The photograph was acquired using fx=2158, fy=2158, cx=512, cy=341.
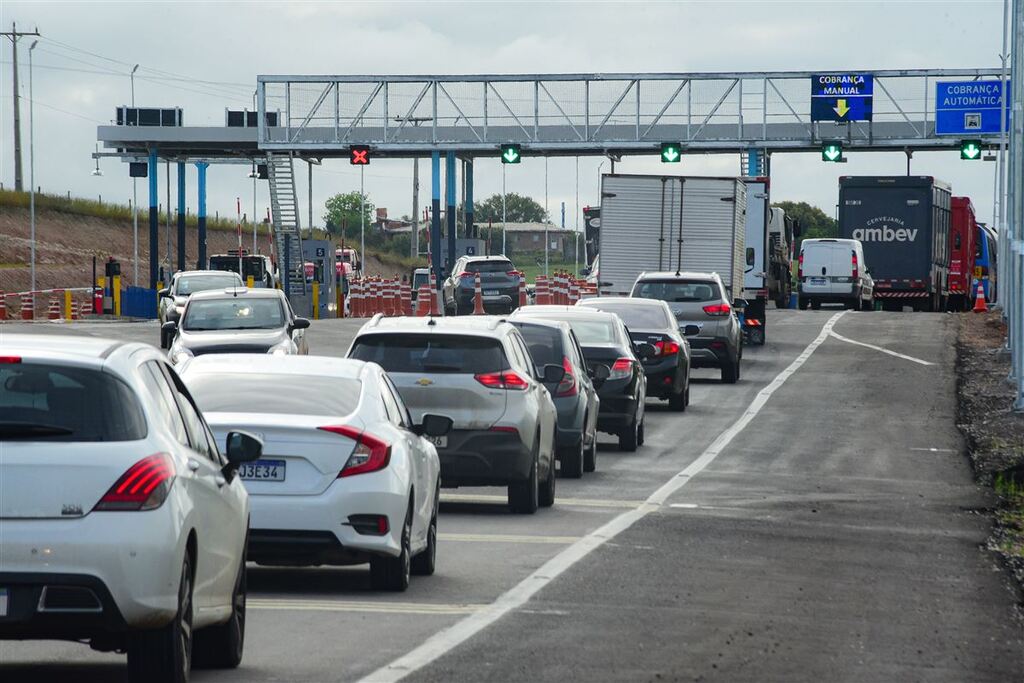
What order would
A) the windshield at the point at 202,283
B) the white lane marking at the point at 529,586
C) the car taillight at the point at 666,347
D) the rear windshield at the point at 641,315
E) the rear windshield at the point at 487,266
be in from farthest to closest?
the rear windshield at the point at 487,266
the windshield at the point at 202,283
the rear windshield at the point at 641,315
the car taillight at the point at 666,347
the white lane marking at the point at 529,586

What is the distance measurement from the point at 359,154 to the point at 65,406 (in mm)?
60097

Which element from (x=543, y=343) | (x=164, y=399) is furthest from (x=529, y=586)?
(x=543, y=343)

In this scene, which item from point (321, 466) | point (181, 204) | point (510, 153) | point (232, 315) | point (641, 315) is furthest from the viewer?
point (181, 204)

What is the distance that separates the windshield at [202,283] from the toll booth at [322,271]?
82.6 feet

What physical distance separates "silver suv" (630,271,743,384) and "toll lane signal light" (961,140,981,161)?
32672 mm

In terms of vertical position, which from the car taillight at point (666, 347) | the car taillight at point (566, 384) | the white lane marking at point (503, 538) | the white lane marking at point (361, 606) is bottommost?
the white lane marking at point (503, 538)

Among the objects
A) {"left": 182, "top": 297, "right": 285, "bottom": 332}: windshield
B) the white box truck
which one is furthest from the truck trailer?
{"left": 182, "top": 297, "right": 285, "bottom": 332}: windshield

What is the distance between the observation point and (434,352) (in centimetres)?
1709

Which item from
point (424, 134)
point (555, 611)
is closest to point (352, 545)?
point (555, 611)

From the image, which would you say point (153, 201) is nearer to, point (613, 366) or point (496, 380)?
point (613, 366)

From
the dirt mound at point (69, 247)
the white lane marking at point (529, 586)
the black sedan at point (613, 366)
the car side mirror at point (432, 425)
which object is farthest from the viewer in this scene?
the dirt mound at point (69, 247)

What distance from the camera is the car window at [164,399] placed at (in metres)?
8.40

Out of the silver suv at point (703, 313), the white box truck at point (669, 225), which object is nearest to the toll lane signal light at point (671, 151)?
the white box truck at point (669, 225)

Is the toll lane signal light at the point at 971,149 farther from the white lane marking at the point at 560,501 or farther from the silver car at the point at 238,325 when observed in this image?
the white lane marking at the point at 560,501
